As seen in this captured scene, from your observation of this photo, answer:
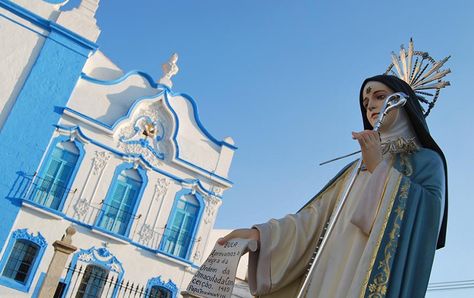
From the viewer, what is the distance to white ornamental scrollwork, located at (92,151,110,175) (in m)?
15.8

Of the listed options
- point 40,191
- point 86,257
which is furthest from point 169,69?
point 86,257

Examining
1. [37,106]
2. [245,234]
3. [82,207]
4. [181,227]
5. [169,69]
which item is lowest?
[245,234]

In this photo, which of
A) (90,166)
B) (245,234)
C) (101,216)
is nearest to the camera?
(245,234)

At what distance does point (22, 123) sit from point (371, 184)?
14123 mm

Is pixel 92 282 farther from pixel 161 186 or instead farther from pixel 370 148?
pixel 370 148

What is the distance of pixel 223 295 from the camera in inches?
92.9

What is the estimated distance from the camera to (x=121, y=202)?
16.1m

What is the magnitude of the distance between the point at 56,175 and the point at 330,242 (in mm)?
13904

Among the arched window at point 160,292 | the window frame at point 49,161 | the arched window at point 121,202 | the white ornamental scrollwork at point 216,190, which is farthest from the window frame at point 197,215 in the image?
the window frame at point 49,161

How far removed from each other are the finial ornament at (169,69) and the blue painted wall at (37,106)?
10.5ft

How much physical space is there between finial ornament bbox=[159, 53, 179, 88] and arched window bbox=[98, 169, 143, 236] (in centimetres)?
396

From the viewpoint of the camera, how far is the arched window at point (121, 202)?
15625mm

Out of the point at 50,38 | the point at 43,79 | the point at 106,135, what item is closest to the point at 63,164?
the point at 106,135

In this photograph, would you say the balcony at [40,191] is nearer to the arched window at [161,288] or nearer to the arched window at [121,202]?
the arched window at [121,202]
